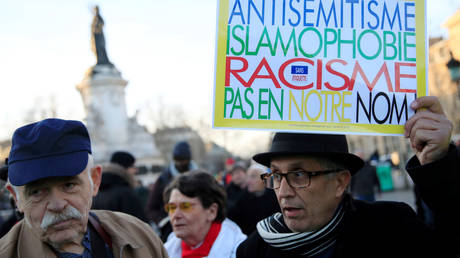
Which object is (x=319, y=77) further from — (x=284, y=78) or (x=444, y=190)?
(x=444, y=190)

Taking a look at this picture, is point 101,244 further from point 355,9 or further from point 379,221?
point 355,9

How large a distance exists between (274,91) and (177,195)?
1.86 metres

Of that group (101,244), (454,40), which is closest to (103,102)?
(101,244)

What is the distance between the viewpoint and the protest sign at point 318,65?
2.32 m

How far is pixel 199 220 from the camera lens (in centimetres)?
383

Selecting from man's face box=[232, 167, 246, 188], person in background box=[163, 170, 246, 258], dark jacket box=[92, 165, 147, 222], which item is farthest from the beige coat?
man's face box=[232, 167, 246, 188]

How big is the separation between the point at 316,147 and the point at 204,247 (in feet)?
5.57

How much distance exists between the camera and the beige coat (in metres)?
2.21

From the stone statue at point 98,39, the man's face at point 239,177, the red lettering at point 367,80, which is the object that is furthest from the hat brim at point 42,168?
the stone statue at point 98,39

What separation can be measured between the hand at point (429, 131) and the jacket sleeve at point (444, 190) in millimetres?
49

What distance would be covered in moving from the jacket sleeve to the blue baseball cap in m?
1.55

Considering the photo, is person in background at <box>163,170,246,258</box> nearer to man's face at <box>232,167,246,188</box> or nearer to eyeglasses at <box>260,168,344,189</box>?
eyeglasses at <box>260,168,344,189</box>

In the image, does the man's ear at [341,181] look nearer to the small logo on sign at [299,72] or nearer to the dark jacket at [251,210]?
the small logo on sign at [299,72]

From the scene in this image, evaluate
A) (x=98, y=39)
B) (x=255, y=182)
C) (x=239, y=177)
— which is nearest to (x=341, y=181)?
(x=255, y=182)
